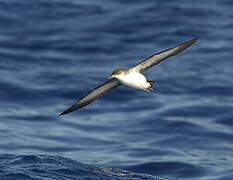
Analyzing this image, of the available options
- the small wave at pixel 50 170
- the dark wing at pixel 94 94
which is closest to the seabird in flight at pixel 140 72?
the dark wing at pixel 94 94

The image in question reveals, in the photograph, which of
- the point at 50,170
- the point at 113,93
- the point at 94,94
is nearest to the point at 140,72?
the point at 94,94

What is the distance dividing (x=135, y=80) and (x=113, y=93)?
8.56 metres

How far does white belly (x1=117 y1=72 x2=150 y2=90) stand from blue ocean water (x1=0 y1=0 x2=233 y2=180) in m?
2.47

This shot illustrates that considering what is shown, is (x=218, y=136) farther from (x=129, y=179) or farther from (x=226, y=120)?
(x=129, y=179)

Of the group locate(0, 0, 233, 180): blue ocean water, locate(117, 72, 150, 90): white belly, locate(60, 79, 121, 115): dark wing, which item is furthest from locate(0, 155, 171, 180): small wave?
locate(117, 72, 150, 90): white belly

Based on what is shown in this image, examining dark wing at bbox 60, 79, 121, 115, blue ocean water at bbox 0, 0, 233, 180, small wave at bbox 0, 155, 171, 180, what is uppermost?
blue ocean water at bbox 0, 0, 233, 180

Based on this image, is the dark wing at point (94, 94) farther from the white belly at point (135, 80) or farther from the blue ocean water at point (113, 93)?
the blue ocean water at point (113, 93)

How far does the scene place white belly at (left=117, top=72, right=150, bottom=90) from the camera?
12.9 m

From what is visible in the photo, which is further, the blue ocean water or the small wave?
the blue ocean water

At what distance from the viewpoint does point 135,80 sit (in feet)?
42.5

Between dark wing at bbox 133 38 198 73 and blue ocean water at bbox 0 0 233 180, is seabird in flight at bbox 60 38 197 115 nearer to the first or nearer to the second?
dark wing at bbox 133 38 198 73

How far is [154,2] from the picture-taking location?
2667 cm

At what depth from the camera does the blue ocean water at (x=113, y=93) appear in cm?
1775

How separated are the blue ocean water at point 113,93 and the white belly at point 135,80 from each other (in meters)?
2.47
